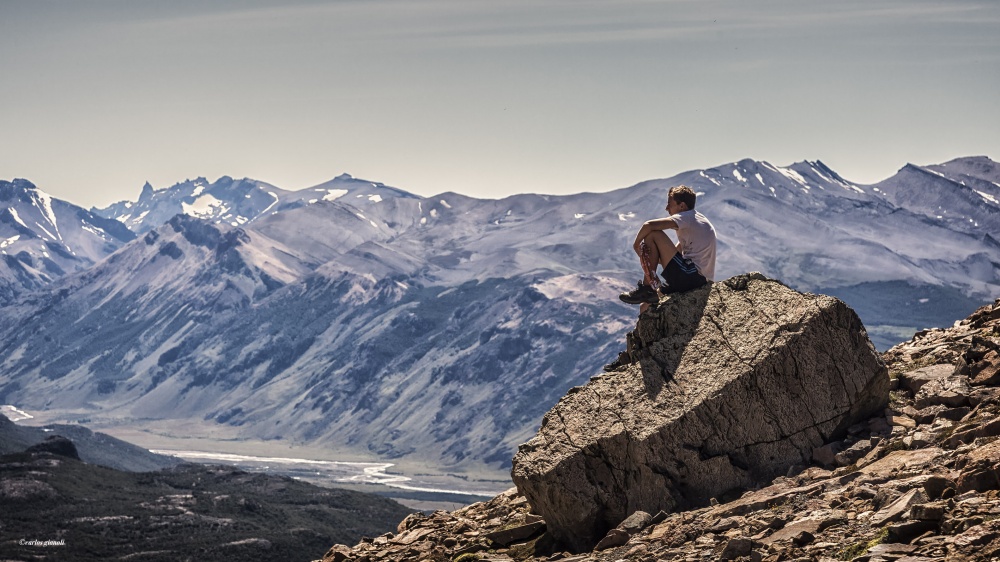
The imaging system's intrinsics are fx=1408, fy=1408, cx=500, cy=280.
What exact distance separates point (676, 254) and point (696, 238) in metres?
0.67

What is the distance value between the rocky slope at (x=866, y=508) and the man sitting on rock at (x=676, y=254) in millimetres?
5398

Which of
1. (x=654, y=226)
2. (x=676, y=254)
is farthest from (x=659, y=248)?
(x=654, y=226)

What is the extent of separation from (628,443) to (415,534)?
6758 millimetres

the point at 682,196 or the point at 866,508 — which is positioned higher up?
the point at 682,196

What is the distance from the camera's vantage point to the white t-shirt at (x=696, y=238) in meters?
35.3

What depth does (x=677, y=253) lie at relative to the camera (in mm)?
35469

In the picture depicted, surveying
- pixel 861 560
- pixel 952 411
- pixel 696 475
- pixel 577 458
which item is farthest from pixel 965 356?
pixel 861 560

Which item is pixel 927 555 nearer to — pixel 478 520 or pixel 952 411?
pixel 952 411

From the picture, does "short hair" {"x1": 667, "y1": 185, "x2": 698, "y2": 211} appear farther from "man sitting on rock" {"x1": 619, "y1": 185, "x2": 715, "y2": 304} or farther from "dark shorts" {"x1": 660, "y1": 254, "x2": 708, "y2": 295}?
"dark shorts" {"x1": 660, "y1": 254, "x2": 708, "y2": 295}

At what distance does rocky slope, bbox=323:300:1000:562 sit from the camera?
80.0ft

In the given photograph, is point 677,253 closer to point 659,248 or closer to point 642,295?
point 659,248

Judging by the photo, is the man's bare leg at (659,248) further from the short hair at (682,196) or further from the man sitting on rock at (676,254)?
the short hair at (682,196)

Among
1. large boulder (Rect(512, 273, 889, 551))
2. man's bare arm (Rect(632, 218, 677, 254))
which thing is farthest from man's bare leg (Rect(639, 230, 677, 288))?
large boulder (Rect(512, 273, 889, 551))

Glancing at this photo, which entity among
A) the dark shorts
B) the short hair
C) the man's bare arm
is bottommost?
the dark shorts
